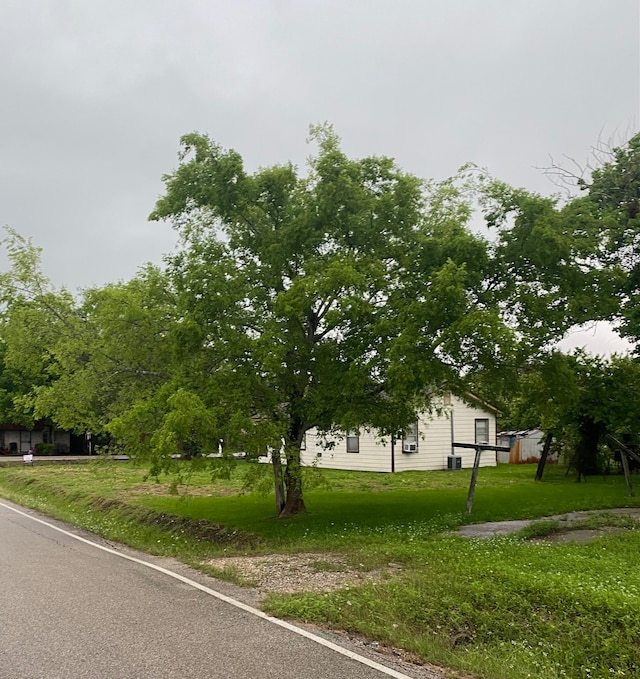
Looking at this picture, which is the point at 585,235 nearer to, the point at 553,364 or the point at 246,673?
the point at 553,364

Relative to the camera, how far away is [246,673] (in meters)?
5.74

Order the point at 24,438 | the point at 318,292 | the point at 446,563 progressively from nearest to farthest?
the point at 446,563 < the point at 318,292 < the point at 24,438

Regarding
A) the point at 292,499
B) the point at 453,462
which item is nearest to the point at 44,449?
the point at 453,462

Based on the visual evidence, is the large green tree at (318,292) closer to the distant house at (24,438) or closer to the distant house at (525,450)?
the distant house at (525,450)

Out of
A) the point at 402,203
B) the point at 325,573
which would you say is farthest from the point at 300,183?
the point at 325,573

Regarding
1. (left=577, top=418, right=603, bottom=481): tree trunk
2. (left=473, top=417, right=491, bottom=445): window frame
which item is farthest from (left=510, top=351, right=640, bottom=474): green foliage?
(left=473, top=417, right=491, bottom=445): window frame

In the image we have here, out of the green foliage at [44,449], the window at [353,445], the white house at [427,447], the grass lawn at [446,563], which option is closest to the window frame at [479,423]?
the white house at [427,447]

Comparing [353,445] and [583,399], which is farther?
[353,445]

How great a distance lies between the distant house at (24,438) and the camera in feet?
181

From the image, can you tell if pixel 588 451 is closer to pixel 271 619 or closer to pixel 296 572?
pixel 296 572

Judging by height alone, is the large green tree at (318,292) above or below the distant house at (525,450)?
above

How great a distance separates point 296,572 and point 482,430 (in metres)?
29.7

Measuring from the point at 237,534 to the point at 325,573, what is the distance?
5.44 meters

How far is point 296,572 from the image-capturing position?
10.1 metres
